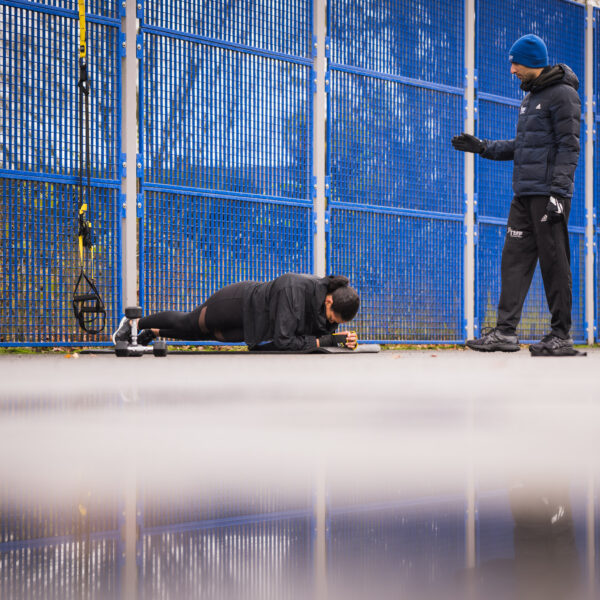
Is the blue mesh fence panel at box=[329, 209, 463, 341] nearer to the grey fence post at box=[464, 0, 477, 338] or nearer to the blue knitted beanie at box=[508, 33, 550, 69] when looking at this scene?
the grey fence post at box=[464, 0, 477, 338]

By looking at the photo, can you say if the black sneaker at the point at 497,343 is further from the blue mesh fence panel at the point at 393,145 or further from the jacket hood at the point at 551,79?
the blue mesh fence panel at the point at 393,145

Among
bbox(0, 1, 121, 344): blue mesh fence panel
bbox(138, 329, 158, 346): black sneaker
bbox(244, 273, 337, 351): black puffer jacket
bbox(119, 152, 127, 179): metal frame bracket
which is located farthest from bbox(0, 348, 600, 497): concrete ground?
bbox(119, 152, 127, 179): metal frame bracket

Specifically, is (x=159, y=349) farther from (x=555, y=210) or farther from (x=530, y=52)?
(x=530, y=52)

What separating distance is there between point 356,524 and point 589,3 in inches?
431

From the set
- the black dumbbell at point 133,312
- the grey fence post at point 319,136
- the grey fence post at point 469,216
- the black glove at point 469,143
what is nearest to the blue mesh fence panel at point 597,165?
the grey fence post at point 469,216

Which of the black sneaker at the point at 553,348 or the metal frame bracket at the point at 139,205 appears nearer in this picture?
the black sneaker at the point at 553,348

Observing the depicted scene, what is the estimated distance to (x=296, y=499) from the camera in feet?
4.18

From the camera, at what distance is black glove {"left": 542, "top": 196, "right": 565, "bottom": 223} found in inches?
231

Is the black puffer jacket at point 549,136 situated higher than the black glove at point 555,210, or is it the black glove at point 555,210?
the black puffer jacket at point 549,136

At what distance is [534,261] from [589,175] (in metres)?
4.88

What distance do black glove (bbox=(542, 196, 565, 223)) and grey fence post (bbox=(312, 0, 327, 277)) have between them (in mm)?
2811

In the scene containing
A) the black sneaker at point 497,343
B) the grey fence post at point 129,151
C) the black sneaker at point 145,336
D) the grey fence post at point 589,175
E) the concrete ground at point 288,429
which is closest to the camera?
the concrete ground at point 288,429

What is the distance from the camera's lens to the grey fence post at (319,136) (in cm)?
841

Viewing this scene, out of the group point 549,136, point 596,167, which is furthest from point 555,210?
point 596,167
